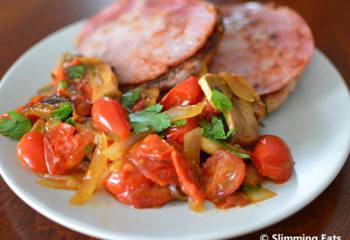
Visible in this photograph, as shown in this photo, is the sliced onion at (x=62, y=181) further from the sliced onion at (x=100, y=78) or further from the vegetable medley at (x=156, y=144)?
the sliced onion at (x=100, y=78)

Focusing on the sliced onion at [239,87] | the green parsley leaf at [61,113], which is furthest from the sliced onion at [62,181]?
the sliced onion at [239,87]

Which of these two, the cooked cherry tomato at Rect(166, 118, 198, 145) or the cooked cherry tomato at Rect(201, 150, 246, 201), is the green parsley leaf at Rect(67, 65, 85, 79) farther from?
the cooked cherry tomato at Rect(201, 150, 246, 201)

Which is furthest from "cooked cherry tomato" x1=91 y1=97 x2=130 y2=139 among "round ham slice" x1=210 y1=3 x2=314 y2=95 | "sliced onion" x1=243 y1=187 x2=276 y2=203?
"round ham slice" x1=210 y1=3 x2=314 y2=95

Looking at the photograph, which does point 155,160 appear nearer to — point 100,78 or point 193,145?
point 193,145

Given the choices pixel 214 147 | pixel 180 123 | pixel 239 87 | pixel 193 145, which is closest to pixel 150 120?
pixel 180 123

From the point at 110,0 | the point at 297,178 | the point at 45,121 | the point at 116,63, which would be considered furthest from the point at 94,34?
the point at 297,178

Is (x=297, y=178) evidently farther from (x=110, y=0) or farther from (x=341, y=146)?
(x=110, y=0)
